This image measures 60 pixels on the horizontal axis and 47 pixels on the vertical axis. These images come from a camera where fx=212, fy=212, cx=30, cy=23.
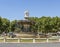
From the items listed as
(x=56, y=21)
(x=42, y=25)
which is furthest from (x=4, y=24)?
(x=56, y=21)

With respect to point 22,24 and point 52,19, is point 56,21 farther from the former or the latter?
point 22,24

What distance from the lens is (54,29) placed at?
87.2m

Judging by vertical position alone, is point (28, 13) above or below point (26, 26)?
above

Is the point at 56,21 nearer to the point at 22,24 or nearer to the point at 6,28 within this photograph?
the point at 6,28

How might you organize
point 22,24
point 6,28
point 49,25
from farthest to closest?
point 6,28 < point 49,25 < point 22,24

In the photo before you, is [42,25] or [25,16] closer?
[25,16]

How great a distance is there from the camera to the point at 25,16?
4741 centimetres

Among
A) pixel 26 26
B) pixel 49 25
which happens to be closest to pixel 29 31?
pixel 26 26

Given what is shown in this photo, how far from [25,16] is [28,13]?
964mm

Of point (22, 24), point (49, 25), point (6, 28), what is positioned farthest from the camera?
point (6, 28)

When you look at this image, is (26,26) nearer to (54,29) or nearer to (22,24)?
(22,24)

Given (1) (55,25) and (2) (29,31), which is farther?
(1) (55,25)

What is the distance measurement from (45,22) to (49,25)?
2.47 metres

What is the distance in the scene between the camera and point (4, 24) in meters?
90.1
